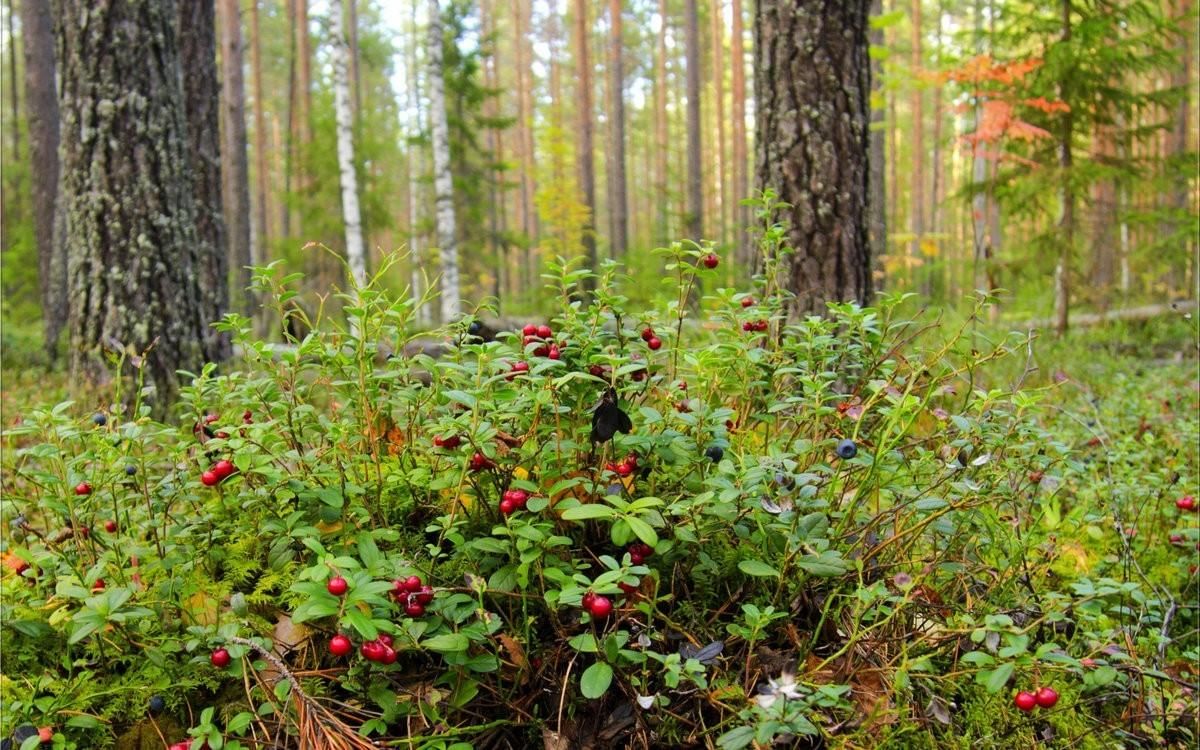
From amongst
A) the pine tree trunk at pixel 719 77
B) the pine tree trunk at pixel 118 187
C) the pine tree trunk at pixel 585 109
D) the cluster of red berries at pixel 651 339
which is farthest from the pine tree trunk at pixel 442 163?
the pine tree trunk at pixel 719 77

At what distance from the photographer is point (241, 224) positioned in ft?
45.9

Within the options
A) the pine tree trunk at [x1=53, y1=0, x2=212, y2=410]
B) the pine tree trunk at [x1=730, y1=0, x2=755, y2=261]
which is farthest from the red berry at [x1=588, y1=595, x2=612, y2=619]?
the pine tree trunk at [x1=730, y1=0, x2=755, y2=261]

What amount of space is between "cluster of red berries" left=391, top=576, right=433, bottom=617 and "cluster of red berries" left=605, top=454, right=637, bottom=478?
1.54 feet

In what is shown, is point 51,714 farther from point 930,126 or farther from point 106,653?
point 930,126

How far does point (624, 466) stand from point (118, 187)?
4.08 meters

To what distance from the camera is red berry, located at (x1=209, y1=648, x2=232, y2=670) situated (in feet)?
5.27

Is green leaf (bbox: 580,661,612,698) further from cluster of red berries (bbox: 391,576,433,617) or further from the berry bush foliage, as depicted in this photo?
cluster of red berries (bbox: 391,576,433,617)

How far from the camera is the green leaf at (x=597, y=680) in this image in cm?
144

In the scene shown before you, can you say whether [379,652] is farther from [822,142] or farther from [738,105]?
[738,105]

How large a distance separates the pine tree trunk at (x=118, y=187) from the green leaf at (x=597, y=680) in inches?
153

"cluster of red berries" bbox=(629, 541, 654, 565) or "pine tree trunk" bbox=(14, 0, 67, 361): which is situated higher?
"pine tree trunk" bbox=(14, 0, 67, 361)

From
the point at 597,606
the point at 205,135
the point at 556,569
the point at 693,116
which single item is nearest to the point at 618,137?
the point at 693,116

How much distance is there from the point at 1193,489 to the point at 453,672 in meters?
3.14

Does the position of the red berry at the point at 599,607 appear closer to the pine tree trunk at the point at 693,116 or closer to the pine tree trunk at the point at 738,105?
the pine tree trunk at the point at 693,116
